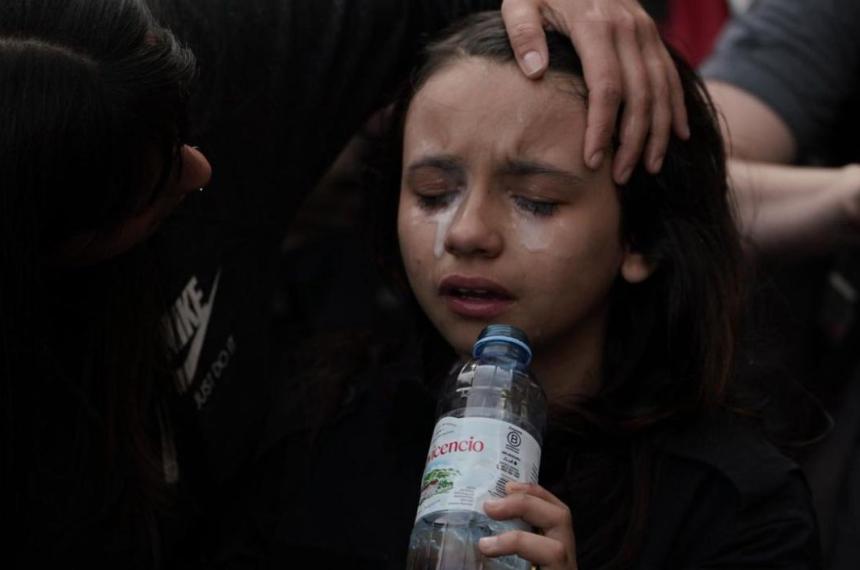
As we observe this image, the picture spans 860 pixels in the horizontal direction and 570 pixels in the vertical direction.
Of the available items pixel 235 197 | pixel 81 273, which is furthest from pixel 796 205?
pixel 81 273

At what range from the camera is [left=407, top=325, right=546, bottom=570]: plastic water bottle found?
1.59 meters

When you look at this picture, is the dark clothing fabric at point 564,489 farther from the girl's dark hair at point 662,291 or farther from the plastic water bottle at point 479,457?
the plastic water bottle at point 479,457

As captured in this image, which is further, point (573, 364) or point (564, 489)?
point (573, 364)

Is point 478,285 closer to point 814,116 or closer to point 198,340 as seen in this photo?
point 198,340

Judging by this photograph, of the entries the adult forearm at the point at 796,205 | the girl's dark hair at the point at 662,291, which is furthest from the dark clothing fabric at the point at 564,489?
the adult forearm at the point at 796,205

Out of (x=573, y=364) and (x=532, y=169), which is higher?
(x=532, y=169)

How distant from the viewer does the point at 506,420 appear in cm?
165

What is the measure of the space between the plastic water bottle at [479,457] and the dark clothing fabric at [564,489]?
299 millimetres

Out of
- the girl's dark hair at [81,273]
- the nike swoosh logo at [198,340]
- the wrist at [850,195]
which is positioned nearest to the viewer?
the girl's dark hair at [81,273]

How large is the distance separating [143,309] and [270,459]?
395 mm

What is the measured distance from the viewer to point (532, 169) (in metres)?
1.98

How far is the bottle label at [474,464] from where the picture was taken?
159cm

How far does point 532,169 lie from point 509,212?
68 mm

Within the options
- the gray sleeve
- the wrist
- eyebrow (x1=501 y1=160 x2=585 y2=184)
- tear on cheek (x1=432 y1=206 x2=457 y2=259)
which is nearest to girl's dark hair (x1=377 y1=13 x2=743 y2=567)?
eyebrow (x1=501 y1=160 x2=585 y2=184)
